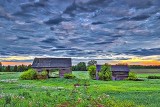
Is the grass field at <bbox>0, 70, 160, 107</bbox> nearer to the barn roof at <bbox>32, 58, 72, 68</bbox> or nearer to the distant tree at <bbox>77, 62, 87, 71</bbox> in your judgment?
the barn roof at <bbox>32, 58, 72, 68</bbox>

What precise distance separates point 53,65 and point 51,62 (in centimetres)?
145

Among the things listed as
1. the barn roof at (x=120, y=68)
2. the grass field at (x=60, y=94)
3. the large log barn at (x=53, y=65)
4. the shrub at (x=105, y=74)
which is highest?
the large log barn at (x=53, y=65)

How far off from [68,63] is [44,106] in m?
72.8

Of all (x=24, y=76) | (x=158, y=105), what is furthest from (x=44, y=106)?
(x=24, y=76)

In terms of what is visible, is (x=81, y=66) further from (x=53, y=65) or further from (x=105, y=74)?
(x=105, y=74)

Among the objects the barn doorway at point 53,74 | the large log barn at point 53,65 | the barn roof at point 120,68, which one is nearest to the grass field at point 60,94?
the large log barn at point 53,65

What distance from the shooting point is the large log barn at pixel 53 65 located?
296 feet

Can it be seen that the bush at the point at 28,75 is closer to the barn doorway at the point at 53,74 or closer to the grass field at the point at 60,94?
the barn doorway at the point at 53,74

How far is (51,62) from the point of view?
3600 inches

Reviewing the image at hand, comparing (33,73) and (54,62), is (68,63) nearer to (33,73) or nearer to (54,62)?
(54,62)

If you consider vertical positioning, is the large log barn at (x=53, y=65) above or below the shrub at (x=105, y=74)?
above

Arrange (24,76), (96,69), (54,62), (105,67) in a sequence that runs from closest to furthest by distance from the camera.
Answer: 1. (24,76)
2. (105,67)
3. (54,62)
4. (96,69)

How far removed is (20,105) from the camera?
19469 millimetres

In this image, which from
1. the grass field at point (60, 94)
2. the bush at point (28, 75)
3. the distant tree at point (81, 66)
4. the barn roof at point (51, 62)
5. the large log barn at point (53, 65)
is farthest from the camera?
the distant tree at point (81, 66)
